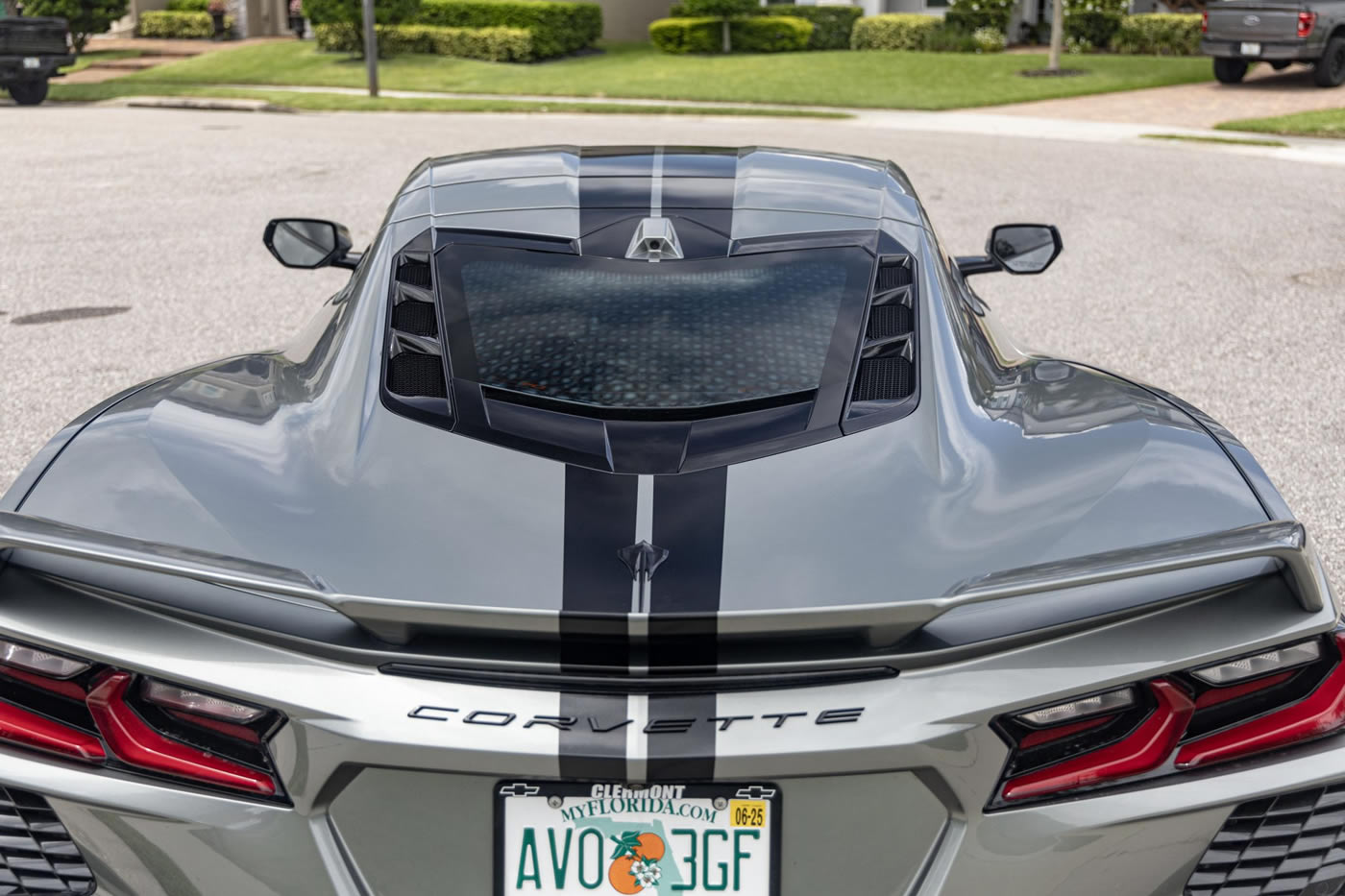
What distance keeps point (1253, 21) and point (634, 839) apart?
2360 cm

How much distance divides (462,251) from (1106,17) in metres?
31.1

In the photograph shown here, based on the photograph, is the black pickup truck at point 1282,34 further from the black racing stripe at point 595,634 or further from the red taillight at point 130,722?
the red taillight at point 130,722

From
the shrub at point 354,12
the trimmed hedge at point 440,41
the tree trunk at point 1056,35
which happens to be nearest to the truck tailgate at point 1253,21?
the tree trunk at point 1056,35

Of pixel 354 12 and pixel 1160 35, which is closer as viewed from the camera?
pixel 354 12

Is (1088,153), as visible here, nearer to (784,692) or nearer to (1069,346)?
(1069,346)

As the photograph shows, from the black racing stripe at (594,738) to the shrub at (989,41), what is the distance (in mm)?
31423

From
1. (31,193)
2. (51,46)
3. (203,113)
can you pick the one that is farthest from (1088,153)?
(51,46)

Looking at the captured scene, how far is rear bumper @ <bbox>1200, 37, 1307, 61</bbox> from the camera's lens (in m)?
21.7

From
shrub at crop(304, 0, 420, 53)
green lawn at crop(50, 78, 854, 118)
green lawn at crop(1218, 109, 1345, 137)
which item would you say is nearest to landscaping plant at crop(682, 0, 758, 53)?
shrub at crop(304, 0, 420, 53)

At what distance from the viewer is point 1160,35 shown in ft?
98.0

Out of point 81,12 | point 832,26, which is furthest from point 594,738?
point 81,12

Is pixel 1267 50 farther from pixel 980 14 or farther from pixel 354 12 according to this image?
pixel 354 12

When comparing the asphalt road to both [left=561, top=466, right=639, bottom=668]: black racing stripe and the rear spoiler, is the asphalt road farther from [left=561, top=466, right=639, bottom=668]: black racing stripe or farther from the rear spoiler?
[left=561, top=466, right=639, bottom=668]: black racing stripe

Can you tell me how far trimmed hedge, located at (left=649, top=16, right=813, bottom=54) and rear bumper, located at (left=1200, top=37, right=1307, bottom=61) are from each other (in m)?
11.6
